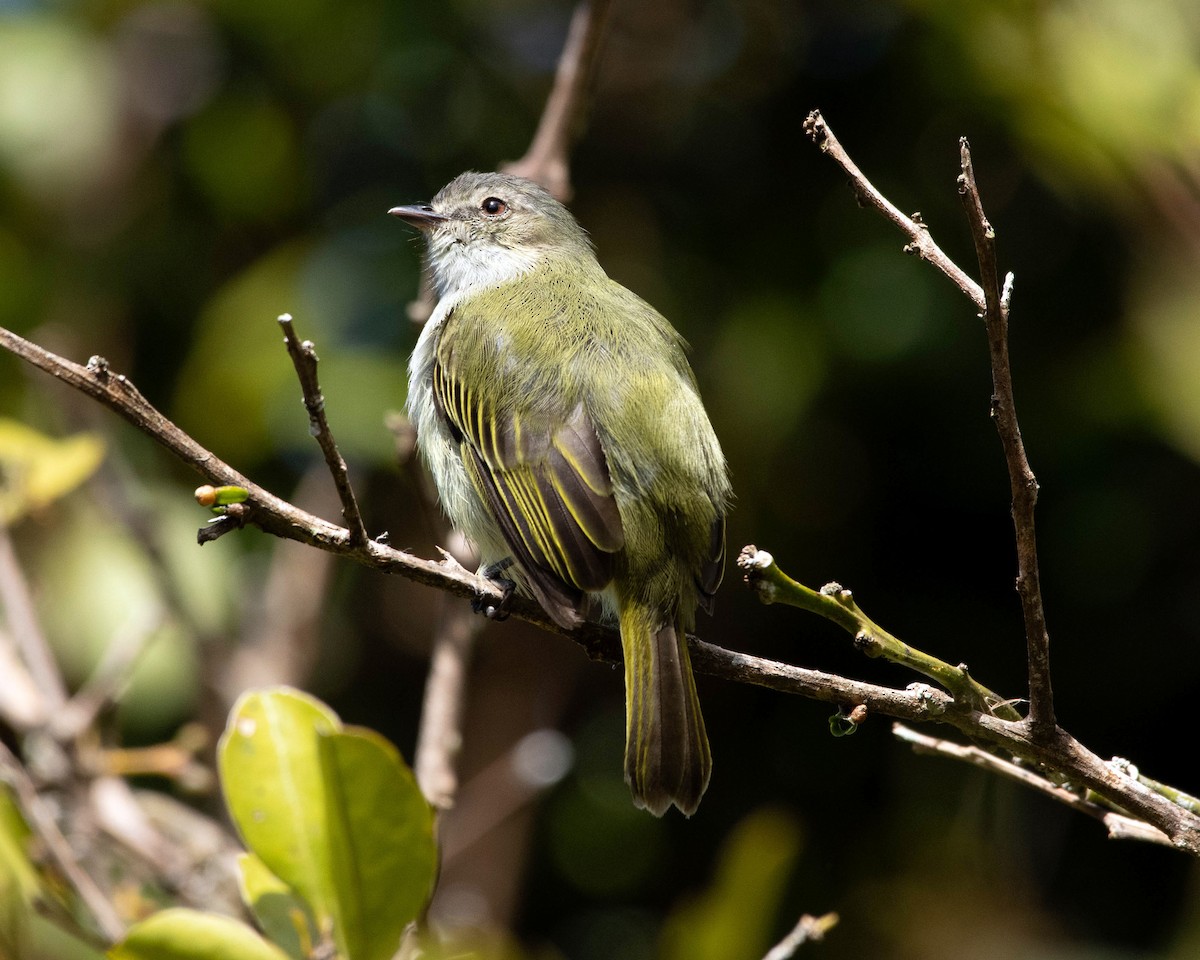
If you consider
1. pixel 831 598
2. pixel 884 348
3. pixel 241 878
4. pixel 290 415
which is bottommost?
pixel 241 878

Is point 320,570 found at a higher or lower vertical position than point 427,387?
lower

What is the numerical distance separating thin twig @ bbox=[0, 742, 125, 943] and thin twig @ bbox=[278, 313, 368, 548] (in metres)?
0.95

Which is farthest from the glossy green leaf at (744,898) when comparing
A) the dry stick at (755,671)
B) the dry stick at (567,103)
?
the dry stick at (567,103)

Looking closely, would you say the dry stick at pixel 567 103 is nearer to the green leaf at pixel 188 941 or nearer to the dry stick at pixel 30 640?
the dry stick at pixel 30 640

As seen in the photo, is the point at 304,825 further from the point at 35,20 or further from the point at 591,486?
the point at 35,20

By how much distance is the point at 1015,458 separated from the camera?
1.81 meters

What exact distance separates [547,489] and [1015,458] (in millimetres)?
1427

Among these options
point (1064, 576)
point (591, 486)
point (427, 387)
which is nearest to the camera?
point (591, 486)

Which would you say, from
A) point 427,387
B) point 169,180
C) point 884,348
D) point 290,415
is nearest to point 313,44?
point 169,180

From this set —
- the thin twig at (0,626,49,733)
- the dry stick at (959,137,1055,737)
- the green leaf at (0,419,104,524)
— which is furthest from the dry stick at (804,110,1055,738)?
the thin twig at (0,626,49,733)

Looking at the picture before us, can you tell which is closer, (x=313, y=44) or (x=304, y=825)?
(x=304, y=825)

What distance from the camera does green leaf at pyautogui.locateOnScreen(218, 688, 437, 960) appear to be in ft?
7.48

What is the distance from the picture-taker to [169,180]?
4.73 metres

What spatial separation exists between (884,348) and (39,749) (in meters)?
2.72
